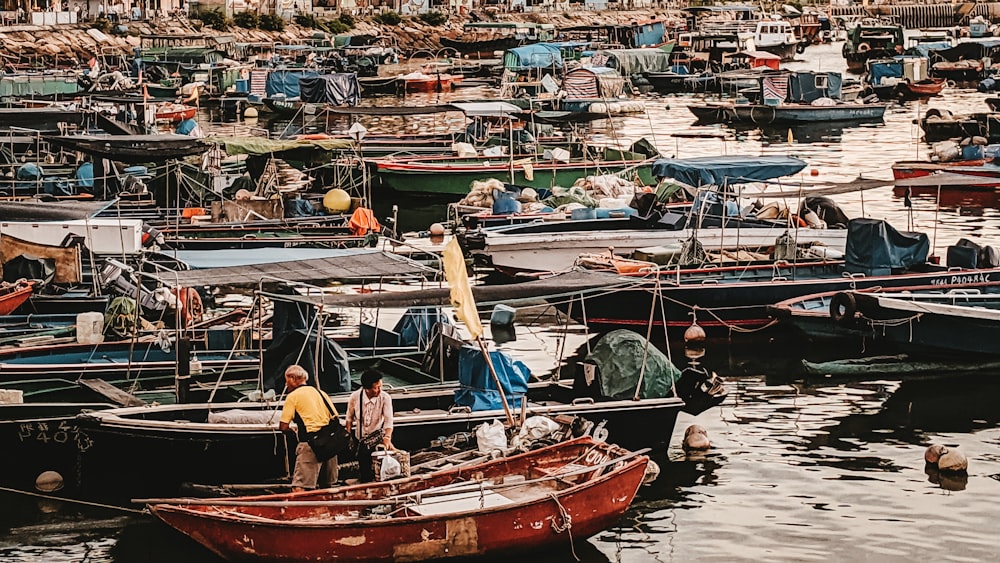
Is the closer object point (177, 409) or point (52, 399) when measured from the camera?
point (177, 409)

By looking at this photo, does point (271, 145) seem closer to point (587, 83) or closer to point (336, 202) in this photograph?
point (336, 202)

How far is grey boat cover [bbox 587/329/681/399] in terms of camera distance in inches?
779

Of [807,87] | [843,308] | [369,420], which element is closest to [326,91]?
[807,87]

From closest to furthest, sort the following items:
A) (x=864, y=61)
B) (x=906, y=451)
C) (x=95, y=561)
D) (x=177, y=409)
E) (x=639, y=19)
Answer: (x=95, y=561)
(x=177, y=409)
(x=906, y=451)
(x=864, y=61)
(x=639, y=19)

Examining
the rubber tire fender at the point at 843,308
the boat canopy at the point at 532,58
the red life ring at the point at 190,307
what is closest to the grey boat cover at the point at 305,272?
the red life ring at the point at 190,307

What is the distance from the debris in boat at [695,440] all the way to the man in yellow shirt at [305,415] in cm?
627

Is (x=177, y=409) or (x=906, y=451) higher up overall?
(x=177, y=409)

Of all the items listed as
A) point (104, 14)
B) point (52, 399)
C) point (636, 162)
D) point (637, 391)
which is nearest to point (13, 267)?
point (52, 399)

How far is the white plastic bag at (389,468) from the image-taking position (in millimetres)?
17125

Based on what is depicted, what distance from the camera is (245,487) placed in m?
17.4

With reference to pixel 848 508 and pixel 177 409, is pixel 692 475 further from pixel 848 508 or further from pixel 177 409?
pixel 177 409

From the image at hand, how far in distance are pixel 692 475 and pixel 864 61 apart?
88.4 m

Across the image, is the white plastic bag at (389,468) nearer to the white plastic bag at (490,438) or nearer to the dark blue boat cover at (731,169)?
the white plastic bag at (490,438)

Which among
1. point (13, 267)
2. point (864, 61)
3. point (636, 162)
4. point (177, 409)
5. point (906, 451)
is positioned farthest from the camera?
point (864, 61)
